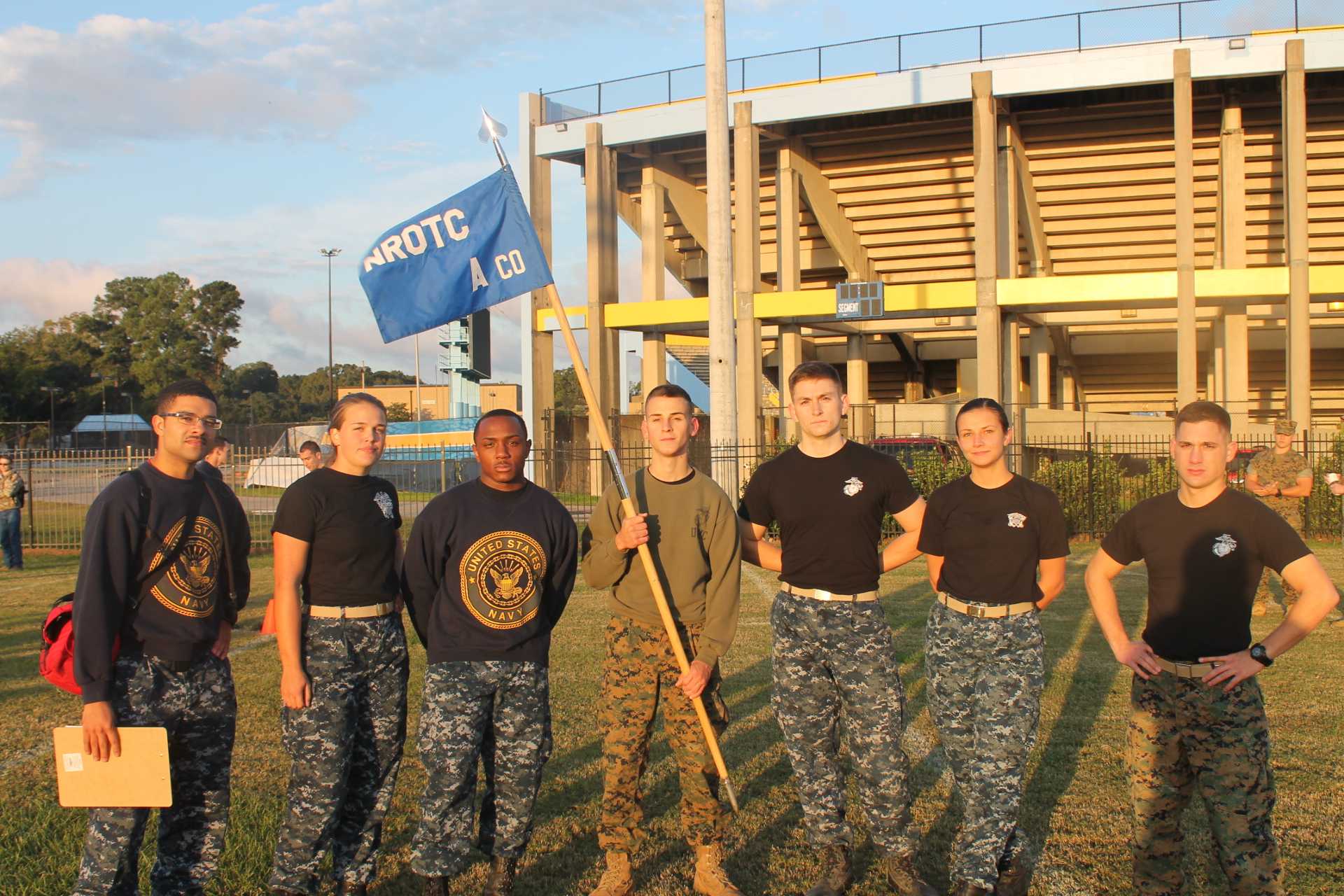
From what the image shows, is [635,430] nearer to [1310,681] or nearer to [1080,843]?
[1310,681]

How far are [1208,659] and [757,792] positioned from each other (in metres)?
2.48

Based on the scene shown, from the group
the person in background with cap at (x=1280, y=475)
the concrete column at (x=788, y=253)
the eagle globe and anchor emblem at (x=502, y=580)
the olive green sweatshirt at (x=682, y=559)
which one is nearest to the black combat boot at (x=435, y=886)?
the eagle globe and anchor emblem at (x=502, y=580)

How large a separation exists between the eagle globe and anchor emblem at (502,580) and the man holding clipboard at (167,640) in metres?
0.86

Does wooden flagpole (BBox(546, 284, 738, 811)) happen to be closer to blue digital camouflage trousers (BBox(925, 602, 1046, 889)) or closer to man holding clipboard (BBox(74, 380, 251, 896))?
blue digital camouflage trousers (BBox(925, 602, 1046, 889))

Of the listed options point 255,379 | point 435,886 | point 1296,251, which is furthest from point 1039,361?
point 255,379

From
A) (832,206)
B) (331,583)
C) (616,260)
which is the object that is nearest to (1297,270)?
(832,206)

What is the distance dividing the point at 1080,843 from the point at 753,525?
2.02 metres

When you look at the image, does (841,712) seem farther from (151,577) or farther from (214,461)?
(214,461)

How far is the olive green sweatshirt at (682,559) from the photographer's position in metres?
4.25

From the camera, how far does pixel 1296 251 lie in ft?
78.8

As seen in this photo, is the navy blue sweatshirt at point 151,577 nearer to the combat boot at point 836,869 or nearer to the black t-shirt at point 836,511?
the black t-shirt at point 836,511

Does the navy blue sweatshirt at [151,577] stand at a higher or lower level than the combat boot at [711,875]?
higher

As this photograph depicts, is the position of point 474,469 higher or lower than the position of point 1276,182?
lower

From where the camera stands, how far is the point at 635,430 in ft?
111
